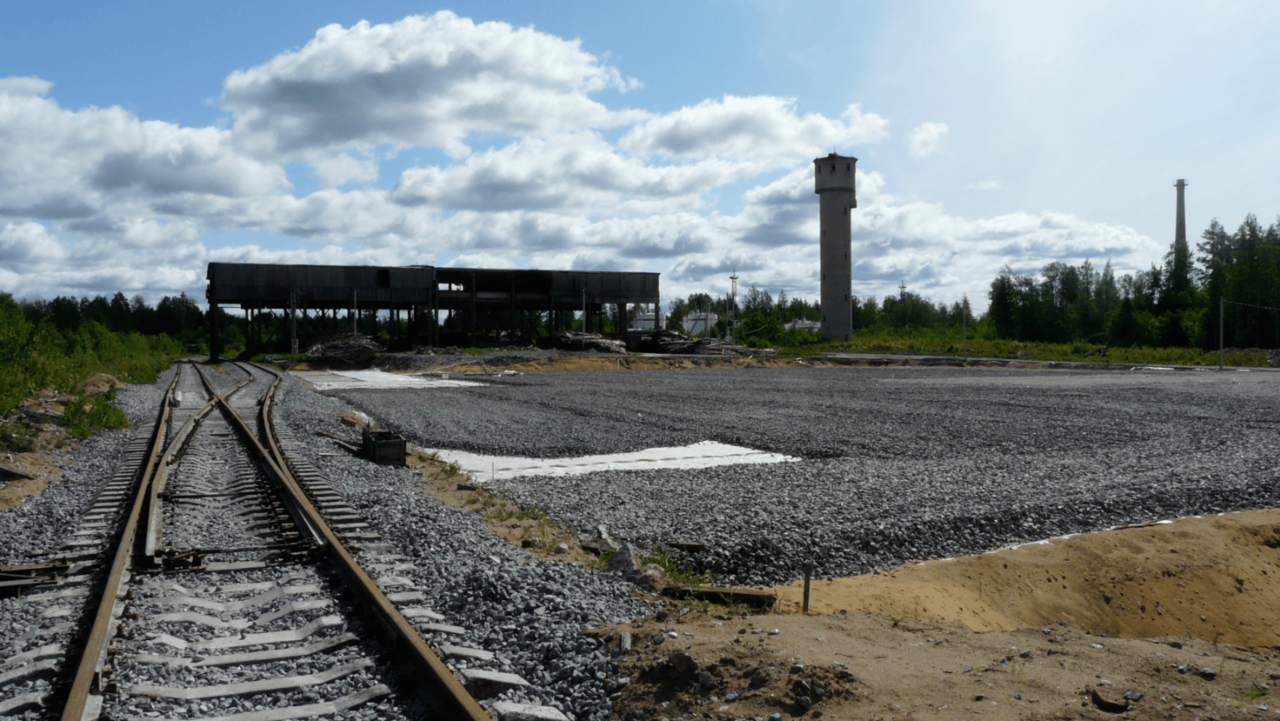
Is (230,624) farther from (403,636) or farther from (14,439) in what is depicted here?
(14,439)

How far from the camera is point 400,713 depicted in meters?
3.95

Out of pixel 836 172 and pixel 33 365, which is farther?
pixel 836 172

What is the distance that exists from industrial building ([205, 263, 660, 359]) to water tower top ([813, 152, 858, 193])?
2723cm

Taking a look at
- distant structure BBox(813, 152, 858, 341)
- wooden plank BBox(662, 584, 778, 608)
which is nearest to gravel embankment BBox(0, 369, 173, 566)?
→ wooden plank BBox(662, 584, 778, 608)

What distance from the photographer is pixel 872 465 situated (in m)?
12.9

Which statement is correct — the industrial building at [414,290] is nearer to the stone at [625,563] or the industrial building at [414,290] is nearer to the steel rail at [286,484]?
the steel rail at [286,484]

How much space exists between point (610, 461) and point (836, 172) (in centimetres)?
7722

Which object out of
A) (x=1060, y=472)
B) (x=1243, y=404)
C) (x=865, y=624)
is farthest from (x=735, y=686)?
(x=1243, y=404)

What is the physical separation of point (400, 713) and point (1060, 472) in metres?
11.7

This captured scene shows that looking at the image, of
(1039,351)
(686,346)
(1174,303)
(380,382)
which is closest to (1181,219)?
(1174,303)

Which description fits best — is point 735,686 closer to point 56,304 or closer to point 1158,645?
point 1158,645

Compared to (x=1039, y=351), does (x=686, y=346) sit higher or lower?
higher

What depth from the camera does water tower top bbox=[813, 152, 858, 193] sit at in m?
83.9

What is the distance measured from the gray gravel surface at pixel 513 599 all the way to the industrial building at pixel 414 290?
176ft
